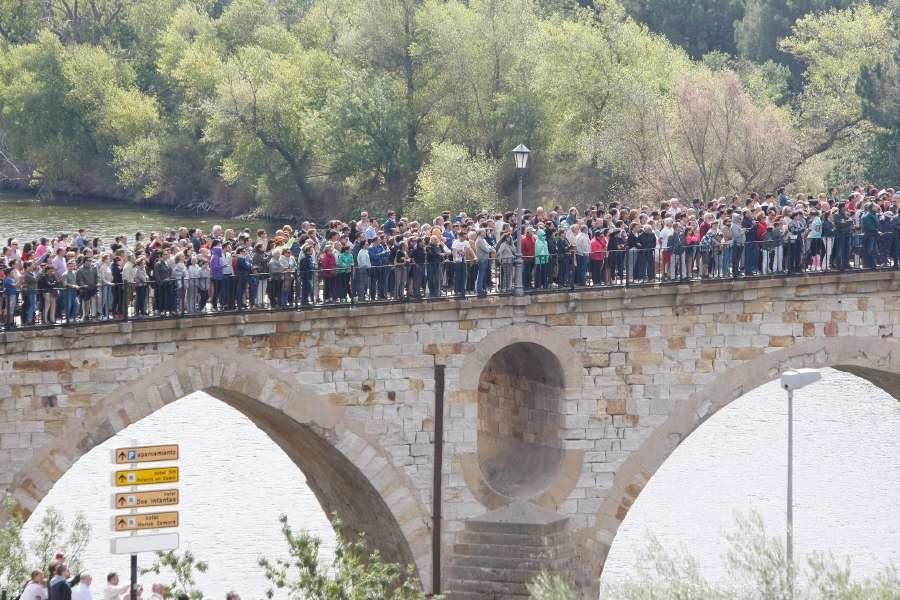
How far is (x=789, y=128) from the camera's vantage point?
63625 millimetres

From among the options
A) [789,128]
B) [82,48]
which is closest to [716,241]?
[789,128]

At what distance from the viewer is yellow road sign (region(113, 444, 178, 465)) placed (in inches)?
862

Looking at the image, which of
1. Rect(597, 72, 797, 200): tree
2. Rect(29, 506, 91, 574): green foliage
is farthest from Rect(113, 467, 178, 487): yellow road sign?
Rect(597, 72, 797, 200): tree

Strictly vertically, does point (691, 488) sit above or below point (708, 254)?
below

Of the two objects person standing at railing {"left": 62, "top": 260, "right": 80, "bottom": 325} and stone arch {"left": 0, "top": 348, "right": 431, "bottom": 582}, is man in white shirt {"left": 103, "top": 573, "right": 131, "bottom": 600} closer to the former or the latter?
stone arch {"left": 0, "top": 348, "right": 431, "bottom": 582}

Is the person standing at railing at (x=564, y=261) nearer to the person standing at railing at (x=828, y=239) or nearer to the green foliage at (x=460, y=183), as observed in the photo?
the person standing at railing at (x=828, y=239)

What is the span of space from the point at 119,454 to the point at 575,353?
11067 mm

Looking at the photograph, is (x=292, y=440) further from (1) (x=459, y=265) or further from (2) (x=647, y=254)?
(2) (x=647, y=254)

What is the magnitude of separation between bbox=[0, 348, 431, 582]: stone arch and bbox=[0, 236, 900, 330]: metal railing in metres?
1.01

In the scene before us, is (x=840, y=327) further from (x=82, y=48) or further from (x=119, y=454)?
(x=82, y=48)

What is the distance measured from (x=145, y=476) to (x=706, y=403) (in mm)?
12747

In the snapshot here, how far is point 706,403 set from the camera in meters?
31.9

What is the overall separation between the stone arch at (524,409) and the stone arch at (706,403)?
91 cm

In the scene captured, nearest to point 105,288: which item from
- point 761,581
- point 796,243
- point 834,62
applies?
point 761,581
